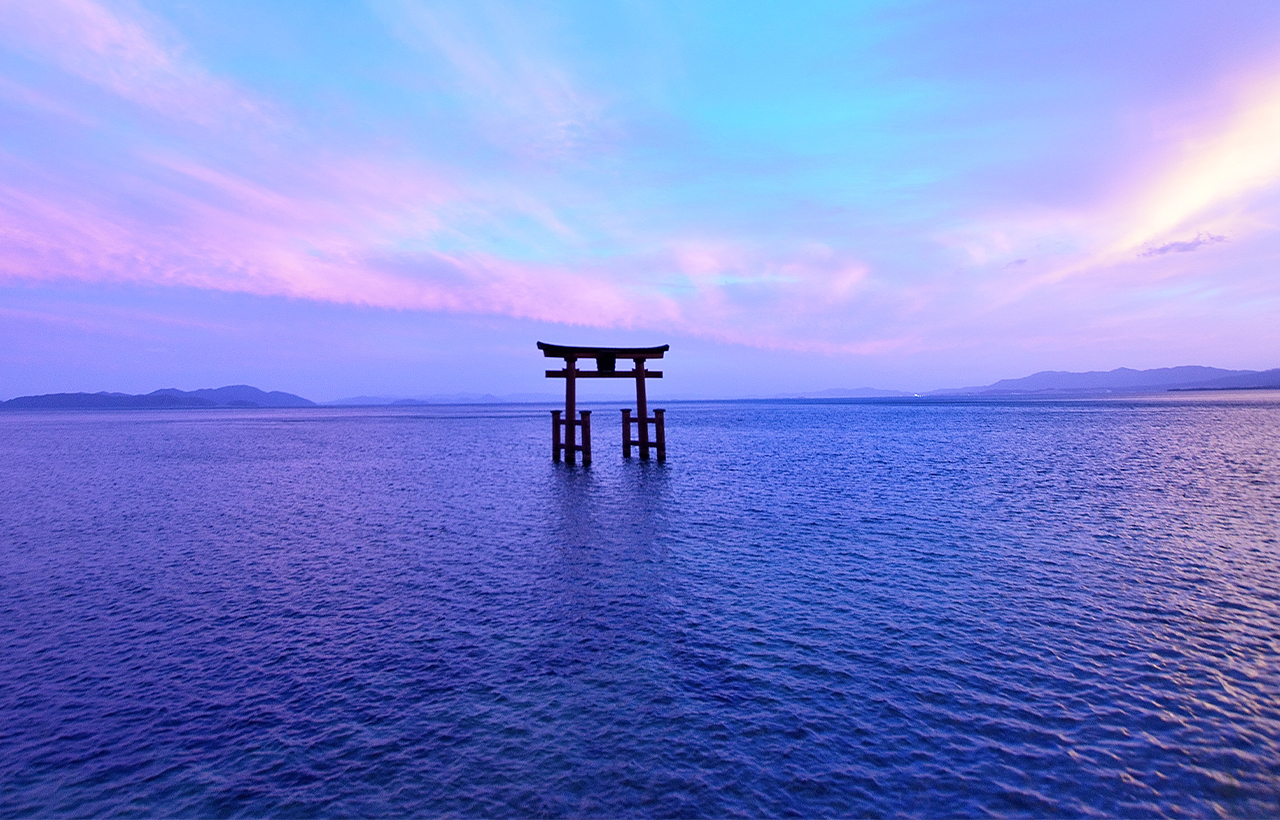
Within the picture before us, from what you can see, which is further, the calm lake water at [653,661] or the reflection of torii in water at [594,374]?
the reflection of torii in water at [594,374]

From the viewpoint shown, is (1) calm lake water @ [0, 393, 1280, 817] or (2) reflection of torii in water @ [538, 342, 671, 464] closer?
(1) calm lake water @ [0, 393, 1280, 817]

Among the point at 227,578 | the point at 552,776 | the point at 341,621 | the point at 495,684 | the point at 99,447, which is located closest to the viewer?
the point at 552,776

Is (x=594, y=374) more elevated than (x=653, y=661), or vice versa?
(x=594, y=374)

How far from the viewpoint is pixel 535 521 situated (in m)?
22.8

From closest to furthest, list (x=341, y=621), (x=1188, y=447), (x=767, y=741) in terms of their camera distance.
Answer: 1. (x=767, y=741)
2. (x=341, y=621)
3. (x=1188, y=447)

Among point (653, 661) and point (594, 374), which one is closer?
point (653, 661)

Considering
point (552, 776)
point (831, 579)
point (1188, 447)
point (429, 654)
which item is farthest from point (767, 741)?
point (1188, 447)

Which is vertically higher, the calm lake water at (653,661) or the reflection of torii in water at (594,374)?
the reflection of torii in water at (594,374)

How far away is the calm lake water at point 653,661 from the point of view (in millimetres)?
7172

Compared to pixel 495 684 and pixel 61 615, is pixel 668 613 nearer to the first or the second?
pixel 495 684

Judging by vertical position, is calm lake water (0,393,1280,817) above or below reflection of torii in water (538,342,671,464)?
below

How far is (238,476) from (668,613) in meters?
36.1

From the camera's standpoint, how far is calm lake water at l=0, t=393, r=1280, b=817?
23.5 feet

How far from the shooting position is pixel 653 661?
34.7ft
